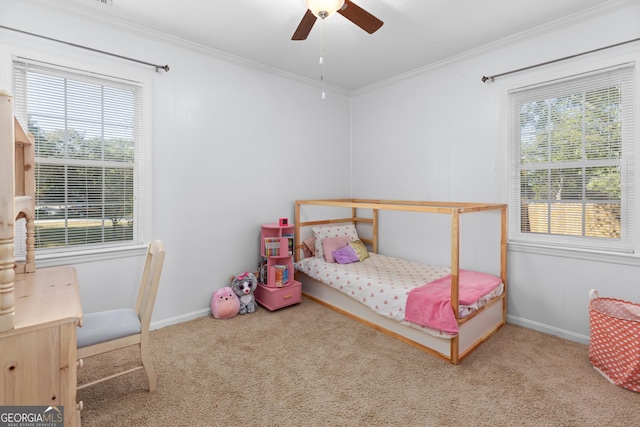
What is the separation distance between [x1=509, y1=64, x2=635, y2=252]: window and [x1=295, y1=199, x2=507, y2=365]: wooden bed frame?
300mm

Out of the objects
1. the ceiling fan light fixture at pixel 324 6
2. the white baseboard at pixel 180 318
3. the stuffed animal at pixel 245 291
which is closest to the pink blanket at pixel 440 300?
the stuffed animal at pixel 245 291

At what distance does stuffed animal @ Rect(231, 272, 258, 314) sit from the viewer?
3.08 metres

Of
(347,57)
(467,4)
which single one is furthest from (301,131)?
(467,4)

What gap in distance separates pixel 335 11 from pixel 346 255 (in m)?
2.30

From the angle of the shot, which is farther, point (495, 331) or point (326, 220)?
point (326, 220)

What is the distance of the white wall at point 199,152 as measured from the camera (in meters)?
2.44

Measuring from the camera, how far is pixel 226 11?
236 cm

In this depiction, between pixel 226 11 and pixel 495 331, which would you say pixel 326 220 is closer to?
pixel 495 331

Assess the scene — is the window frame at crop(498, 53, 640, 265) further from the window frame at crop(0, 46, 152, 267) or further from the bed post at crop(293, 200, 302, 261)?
the window frame at crop(0, 46, 152, 267)

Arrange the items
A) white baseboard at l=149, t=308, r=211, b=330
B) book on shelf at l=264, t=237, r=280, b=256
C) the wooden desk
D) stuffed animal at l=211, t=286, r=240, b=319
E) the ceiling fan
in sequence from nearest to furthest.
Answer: the wooden desk, the ceiling fan, white baseboard at l=149, t=308, r=211, b=330, stuffed animal at l=211, t=286, r=240, b=319, book on shelf at l=264, t=237, r=280, b=256

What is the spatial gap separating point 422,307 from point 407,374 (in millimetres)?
472

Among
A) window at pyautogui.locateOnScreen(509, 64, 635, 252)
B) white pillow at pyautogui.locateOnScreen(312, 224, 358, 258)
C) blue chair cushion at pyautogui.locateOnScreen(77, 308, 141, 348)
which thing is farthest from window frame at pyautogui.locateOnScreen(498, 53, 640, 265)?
blue chair cushion at pyautogui.locateOnScreen(77, 308, 141, 348)

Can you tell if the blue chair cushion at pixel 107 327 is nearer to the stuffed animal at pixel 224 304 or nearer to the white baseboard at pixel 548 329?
the stuffed animal at pixel 224 304

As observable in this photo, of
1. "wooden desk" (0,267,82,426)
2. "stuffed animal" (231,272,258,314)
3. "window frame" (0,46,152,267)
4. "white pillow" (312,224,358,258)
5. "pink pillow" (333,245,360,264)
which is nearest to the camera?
"wooden desk" (0,267,82,426)
